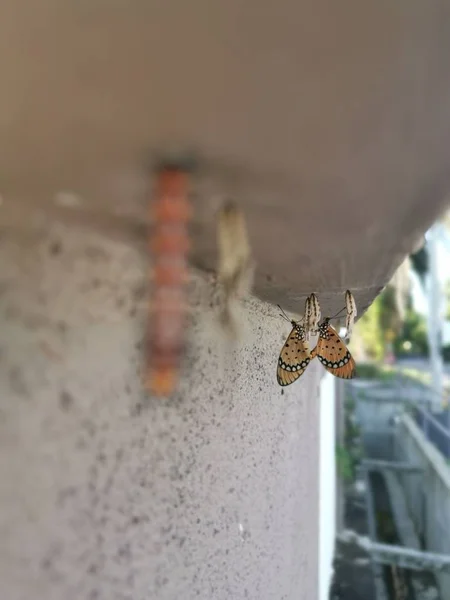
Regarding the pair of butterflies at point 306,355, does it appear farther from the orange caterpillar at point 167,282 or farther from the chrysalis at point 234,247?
the orange caterpillar at point 167,282

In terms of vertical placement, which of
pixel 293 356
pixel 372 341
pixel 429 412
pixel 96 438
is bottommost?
pixel 96 438


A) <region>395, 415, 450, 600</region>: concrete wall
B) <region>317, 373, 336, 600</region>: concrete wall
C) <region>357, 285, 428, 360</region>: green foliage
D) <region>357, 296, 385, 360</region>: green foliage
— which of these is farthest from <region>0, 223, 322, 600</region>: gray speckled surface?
<region>357, 296, 385, 360</region>: green foliage

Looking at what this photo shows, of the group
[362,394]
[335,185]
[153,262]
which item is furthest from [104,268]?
[362,394]

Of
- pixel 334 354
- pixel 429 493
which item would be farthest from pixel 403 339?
pixel 334 354

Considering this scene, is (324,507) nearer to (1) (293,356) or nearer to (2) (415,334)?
(1) (293,356)

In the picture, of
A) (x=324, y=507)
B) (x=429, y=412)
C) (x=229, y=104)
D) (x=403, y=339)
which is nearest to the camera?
(x=229, y=104)

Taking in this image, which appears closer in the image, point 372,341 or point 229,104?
point 229,104

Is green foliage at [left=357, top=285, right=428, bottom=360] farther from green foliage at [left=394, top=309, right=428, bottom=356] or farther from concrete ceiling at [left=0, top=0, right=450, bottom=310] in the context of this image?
concrete ceiling at [left=0, top=0, right=450, bottom=310]
